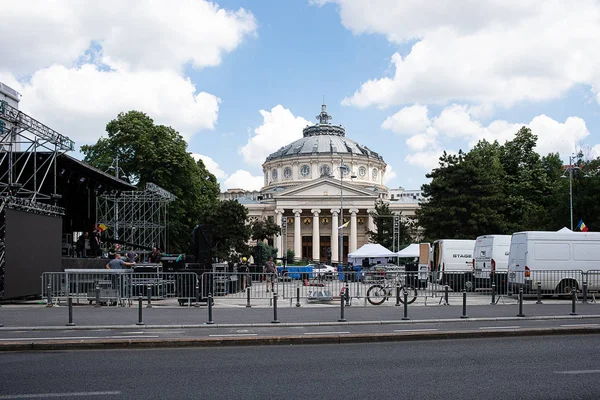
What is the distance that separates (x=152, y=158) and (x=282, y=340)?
131 ft

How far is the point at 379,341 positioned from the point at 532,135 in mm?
57565

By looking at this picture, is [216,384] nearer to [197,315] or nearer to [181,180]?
[197,315]

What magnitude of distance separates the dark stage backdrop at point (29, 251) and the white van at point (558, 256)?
54.8 ft

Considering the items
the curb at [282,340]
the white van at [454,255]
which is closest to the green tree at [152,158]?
the white van at [454,255]

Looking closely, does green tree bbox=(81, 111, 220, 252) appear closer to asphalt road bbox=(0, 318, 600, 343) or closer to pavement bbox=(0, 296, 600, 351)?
pavement bbox=(0, 296, 600, 351)

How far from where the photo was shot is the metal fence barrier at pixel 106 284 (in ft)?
66.2

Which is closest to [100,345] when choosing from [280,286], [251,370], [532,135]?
[251,370]

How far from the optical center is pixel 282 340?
1214 centimetres

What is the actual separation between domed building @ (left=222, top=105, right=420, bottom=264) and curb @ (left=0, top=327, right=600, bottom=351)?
67447 mm

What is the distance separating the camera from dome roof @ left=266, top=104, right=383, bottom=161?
392ft

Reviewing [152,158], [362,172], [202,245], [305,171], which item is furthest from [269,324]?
[362,172]

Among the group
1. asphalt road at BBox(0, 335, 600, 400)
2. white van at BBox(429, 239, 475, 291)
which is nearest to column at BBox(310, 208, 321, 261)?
white van at BBox(429, 239, 475, 291)

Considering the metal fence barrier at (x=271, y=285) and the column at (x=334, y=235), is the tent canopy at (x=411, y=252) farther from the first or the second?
Answer: the column at (x=334, y=235)

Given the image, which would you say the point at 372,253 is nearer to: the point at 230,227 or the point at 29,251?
the point at 230,227
